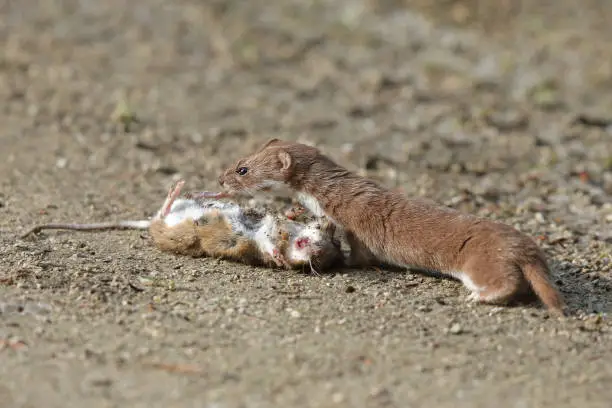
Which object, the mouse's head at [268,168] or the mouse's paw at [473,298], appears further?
the mouse's head at [268,168]

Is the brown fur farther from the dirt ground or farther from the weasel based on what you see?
the weasel

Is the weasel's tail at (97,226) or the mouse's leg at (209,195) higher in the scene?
the mouse's leg at (209,195)

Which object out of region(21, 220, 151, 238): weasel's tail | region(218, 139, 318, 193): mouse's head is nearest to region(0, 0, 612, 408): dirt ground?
region(21, 220, 151, 238): weasel's tail

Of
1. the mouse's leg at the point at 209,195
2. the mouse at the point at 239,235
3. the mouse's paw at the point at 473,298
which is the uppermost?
the mouse's leg at the point at 209,195

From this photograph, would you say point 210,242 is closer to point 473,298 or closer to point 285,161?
point 285,161

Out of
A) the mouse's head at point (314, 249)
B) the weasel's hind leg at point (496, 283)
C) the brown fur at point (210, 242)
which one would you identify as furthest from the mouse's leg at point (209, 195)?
the weasel's hind leg at point (496, 283)

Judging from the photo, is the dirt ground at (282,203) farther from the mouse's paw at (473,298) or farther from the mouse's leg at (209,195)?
the mouse's leg at (209,195)

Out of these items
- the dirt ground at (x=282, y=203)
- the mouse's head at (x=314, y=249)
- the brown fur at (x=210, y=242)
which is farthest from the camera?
the brown fur at (x=210, y=242)
